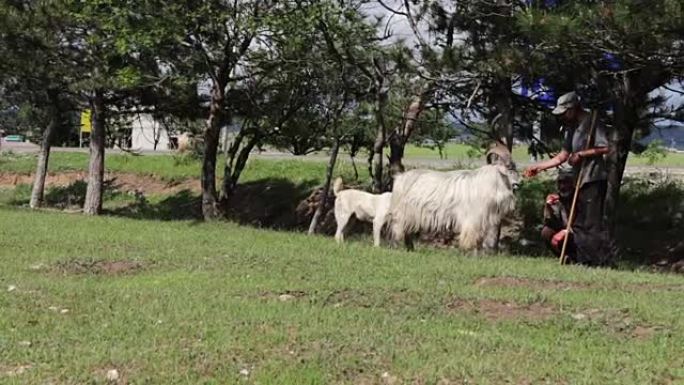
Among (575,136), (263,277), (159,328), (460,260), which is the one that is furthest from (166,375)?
(575,136)

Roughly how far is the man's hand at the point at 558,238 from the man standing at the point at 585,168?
0.68ft

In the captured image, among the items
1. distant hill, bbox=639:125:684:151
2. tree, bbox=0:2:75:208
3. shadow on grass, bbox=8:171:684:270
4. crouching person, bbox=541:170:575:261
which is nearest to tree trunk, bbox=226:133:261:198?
shadow on grass, bbox=8:171:684:270

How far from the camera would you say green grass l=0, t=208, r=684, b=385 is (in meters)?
5.26

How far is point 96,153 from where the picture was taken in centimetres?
2039

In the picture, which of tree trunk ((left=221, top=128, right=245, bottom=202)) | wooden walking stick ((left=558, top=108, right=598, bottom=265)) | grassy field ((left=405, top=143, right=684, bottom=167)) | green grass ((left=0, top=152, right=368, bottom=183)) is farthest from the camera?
green grass ((left=0, top=152, right=368, bottom=183))

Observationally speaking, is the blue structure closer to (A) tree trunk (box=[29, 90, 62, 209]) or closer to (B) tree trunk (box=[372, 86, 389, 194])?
(B) tree trunk (box=[372, 86, 389, 194])

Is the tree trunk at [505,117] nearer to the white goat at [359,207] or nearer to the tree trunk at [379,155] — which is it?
the white goat at [359,207]

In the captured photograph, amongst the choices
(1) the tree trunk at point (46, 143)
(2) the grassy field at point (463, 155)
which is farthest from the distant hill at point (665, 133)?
(1) the tree trunk at point (46, 143)

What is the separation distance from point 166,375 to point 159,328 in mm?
1085

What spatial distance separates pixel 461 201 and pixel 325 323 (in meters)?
5.10

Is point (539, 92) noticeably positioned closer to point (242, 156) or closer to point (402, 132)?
point (402, 132)

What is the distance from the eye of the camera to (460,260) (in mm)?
9969

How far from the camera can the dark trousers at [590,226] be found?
1031 centimetres

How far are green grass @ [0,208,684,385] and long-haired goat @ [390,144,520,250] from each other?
971 millimetres
